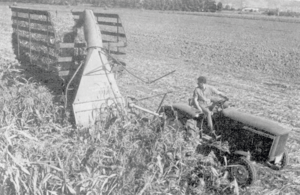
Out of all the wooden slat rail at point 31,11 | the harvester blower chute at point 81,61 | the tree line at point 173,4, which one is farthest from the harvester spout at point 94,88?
the tree line at point 173,4

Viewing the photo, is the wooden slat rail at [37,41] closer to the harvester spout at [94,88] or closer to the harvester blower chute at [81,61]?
the harvester blower chute at [81,61]

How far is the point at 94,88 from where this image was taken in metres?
6.06

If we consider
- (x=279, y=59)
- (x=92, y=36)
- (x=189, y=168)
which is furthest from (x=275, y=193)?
(x=279, y=59)

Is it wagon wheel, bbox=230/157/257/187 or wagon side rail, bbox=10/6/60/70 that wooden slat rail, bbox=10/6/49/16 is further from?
wagon wheel, bbox=230/157/257/187

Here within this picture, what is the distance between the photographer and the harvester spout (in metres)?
5.76

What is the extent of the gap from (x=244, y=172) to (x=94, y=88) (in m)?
2.80

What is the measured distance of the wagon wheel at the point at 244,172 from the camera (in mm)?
4891

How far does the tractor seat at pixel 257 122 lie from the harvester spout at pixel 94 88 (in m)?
1.72

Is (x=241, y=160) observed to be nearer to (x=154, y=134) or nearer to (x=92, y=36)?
(x=154, y=134)

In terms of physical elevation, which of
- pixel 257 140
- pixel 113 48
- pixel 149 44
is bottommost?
pixel 149 44

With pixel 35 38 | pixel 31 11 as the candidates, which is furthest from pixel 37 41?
pixel 31 11

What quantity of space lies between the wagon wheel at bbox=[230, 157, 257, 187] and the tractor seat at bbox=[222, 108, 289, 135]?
22.1 inches

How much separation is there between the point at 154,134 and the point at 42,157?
4.72 ft

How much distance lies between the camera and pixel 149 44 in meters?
21.1
